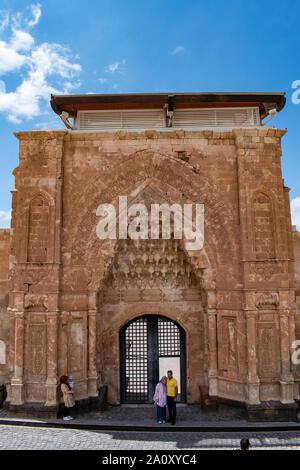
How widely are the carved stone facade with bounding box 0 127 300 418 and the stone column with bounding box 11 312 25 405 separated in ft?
0.08

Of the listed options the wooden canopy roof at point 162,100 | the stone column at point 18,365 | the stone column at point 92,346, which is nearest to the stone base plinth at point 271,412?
the stone column at point 92,346

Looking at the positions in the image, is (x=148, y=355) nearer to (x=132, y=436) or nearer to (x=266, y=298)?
(x=132, y=436)

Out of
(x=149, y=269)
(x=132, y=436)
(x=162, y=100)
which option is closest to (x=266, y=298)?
(x=149, y=269)

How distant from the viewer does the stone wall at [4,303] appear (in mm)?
9547

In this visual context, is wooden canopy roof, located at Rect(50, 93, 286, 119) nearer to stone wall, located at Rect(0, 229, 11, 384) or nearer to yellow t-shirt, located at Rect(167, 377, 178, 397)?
stone wall, located at Rect(0, 229, 11, 384)

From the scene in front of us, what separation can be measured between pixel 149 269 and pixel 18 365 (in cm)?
427

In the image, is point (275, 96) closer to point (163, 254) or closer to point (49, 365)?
point (163, 254)

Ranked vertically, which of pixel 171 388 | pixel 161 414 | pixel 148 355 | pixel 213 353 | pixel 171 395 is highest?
pixel 213 353

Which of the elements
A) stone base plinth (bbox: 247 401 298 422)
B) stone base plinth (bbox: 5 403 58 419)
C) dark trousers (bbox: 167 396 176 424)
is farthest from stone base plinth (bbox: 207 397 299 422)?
stone base plinth (bbox: 5 403 58 419)

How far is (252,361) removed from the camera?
8406 millimetres

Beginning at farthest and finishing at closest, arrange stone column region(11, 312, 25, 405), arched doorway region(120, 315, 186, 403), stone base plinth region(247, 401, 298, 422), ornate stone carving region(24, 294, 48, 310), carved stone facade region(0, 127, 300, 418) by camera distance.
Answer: arched doorway region(120, 315, 186, 403)
ornate stone carving region(24, 294, 48, 310)
carved stone facade region(0, 127, 300, 418)
stone column region(11, 312, 25, 405)
stone base plinth region(247, 401, 298, 422)

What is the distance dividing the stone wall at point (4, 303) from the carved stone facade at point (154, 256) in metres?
0.06

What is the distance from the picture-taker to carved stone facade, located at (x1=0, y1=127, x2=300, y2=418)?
28.3 ft
